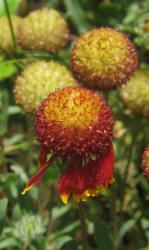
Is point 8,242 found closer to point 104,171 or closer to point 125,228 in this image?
point 125,228

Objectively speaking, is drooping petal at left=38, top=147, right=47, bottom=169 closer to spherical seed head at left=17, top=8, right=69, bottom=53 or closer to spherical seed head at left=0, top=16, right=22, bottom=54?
spherical seed head at left=17, top=8, right=69, bottom=53

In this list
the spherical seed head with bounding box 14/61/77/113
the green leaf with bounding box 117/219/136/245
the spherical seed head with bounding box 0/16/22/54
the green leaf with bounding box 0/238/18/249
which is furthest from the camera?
the spherical seed head with bounding box 0/16/22/54

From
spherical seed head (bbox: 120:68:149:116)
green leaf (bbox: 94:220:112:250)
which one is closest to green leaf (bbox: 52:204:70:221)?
green leaf (bbox: 94:220:112:250)

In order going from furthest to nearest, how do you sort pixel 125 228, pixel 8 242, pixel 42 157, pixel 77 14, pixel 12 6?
pixel 77 14
pixel 12 6
pixel 125 228
pixel 8 242
pixel 42 157

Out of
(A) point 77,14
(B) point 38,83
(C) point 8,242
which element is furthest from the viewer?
(A) point 77,14

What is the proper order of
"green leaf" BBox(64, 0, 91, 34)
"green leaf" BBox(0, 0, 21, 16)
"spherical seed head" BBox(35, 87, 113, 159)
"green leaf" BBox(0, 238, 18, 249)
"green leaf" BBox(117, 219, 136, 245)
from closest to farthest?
"spherical seed head" BBox(35, 87, 113, 159) < "green leaf" BBox(0, 238, 18, 249) < "green leaf" BBox(117, 219, 136, 245) < "green leaf" BBox(0, 0, 21, 16) < "green leaf" BBox(64, 0, 91, 34)

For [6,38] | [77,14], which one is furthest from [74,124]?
[77,14]

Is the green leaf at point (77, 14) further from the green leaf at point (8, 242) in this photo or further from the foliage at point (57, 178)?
the green leaf at point (8, 242)
